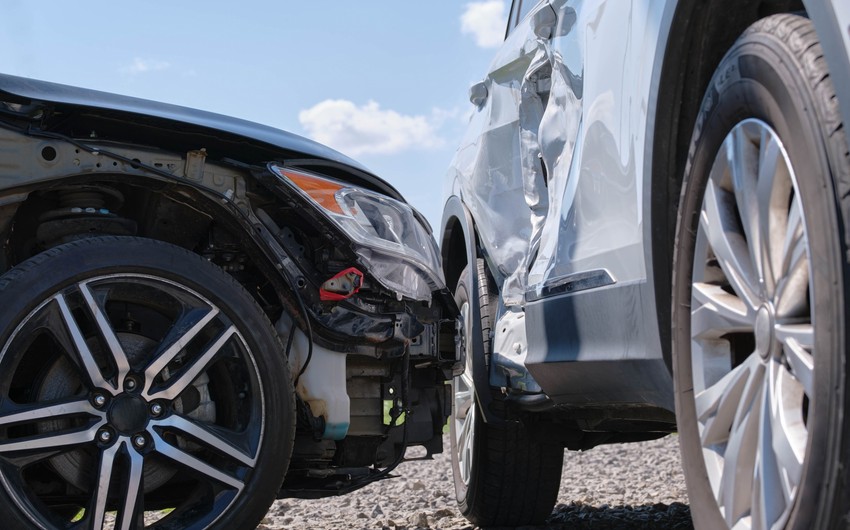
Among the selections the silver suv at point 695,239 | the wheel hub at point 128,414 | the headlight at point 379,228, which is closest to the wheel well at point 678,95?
the silver suv at point 695,239

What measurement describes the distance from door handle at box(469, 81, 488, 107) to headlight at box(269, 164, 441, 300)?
105 cm

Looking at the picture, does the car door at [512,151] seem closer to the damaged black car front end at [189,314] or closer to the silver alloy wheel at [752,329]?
the damaged black car front end at [189,314]

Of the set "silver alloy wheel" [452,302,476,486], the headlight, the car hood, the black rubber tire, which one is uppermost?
the car hood

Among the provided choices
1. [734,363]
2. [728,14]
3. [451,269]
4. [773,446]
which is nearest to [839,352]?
[773,446]

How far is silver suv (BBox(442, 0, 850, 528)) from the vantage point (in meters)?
1.39

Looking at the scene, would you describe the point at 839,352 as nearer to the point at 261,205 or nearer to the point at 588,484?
the point at 261,205

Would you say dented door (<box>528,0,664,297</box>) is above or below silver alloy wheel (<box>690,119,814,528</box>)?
above

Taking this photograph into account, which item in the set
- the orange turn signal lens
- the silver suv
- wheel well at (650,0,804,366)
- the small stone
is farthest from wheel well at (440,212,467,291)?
wheel well at (650,0,804,366)

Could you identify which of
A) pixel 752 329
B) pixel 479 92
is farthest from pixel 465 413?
pixel 752 329

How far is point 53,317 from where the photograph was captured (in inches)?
95.4

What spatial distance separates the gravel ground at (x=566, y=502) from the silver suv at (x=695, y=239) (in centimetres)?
97

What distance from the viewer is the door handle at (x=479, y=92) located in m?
4.08

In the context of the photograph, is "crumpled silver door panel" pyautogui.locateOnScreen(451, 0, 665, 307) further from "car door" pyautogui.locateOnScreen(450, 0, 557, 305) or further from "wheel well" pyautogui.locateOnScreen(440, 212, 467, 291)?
"wheel well" pyautogui.locateOnScreen(440, 212, 467, 291)

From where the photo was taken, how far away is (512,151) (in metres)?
3.68
